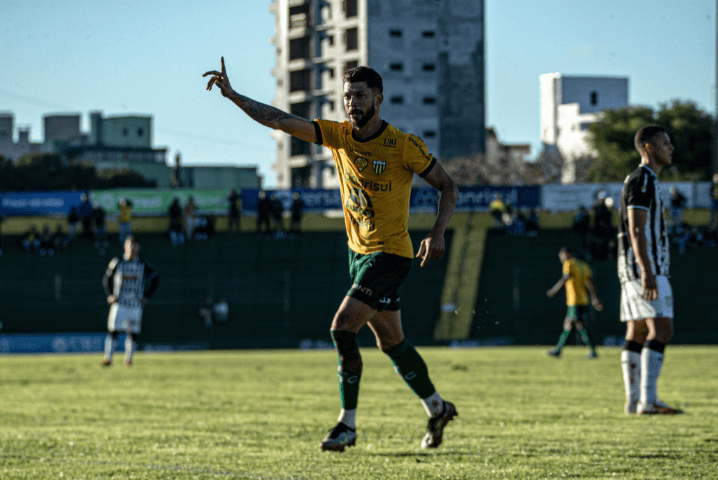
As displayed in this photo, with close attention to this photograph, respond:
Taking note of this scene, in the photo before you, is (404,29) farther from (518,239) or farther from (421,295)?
(421,295)

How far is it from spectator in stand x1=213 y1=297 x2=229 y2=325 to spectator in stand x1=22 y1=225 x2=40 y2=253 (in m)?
9.61

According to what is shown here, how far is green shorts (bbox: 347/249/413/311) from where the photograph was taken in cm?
561

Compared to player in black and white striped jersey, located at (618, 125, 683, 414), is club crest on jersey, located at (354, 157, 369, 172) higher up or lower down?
higher up

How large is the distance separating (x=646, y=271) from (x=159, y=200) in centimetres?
3339

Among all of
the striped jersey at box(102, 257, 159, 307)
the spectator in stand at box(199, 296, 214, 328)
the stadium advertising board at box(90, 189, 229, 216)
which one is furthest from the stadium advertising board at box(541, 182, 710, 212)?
the striped jersey at box(102, 257, 159, 307)

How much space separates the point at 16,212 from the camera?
3778 centimetres

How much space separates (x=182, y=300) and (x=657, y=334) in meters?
22.8

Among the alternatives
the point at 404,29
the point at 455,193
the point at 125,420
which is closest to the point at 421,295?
the point at 125,420

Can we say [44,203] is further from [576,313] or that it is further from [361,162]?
[361,162]

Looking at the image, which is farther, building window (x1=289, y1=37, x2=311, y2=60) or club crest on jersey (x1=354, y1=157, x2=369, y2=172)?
building window (x1=289, y1=37, x2=311, y2=60)

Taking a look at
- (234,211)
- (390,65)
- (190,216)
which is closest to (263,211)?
(234,211)

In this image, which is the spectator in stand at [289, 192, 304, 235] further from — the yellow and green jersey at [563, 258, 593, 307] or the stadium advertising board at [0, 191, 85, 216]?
the yellow and green jersey at [563, 258, 593, 307]

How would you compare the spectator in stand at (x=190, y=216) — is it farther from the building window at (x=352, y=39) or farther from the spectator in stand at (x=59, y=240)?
the building window at (x=352, y=39)

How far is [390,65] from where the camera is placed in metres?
73.8
